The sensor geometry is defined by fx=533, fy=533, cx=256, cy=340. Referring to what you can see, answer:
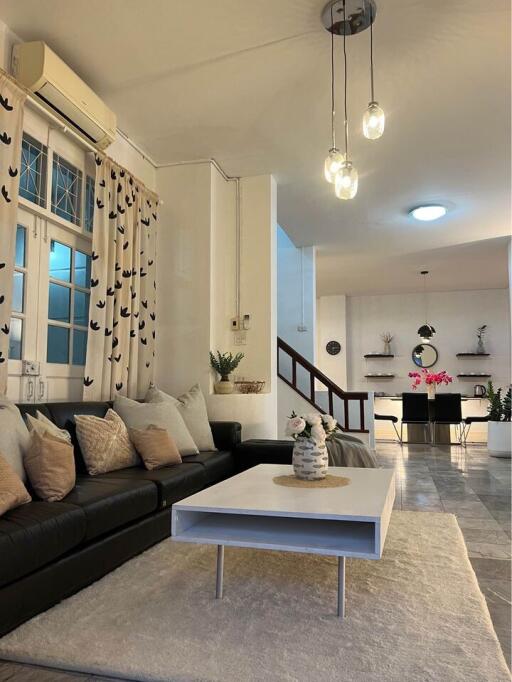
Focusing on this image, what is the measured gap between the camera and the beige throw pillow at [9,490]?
2009mm

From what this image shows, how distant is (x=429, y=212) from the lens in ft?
21.0

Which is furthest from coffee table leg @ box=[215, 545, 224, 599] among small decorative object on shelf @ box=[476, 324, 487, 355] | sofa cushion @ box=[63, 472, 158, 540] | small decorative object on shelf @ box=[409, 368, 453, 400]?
small decorative object on shelf @ box=[476, 324, 487, 355]

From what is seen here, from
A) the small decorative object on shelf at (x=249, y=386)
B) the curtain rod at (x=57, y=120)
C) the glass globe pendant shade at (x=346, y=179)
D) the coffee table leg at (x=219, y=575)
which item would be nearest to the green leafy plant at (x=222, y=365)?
the small decorative object on shelf at (x=249, y=386)

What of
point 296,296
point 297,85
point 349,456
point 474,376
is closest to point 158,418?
point 349,456

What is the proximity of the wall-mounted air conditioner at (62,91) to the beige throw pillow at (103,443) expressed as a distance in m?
2.02

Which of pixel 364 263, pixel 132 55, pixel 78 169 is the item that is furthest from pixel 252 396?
pixel 364 263

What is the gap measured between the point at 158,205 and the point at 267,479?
3.31m

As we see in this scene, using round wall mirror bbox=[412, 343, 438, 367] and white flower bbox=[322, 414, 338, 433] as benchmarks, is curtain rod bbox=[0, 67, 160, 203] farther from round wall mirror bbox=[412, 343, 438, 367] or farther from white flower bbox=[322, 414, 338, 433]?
round wall mirror bbox=[412, 343, 438, 367]

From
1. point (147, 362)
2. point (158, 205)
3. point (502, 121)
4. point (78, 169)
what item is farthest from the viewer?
point (158, 205)

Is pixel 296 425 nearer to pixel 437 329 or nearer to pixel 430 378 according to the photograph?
pixel 430 378

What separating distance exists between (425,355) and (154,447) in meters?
9.63

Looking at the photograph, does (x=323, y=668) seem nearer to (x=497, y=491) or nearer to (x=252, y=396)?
(x=252, y=396)

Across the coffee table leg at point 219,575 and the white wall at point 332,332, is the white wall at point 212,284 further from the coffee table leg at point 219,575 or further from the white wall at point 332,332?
the white wall at point 332,332

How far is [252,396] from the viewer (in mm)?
4980
